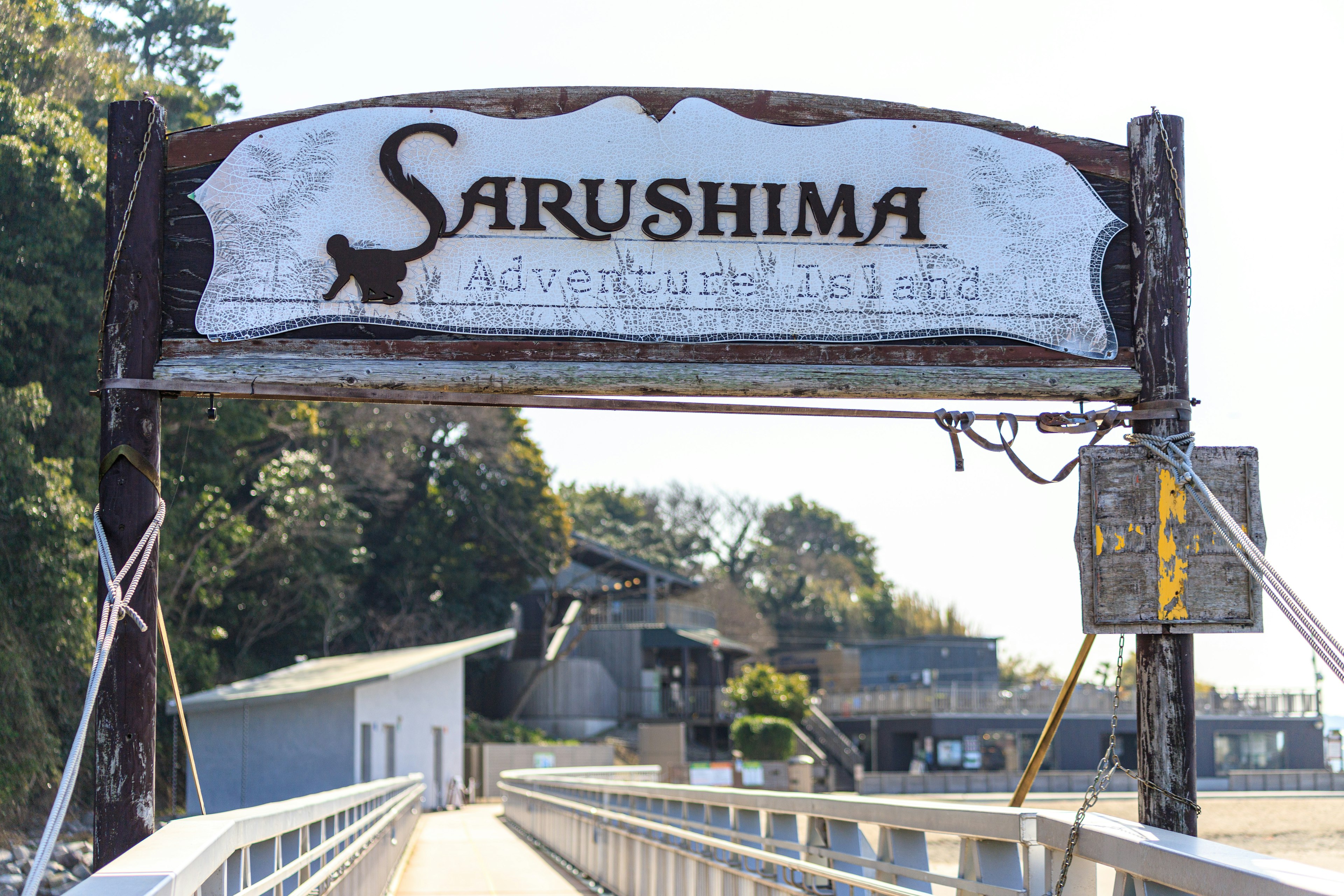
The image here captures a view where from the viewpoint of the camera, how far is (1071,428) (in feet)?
22.9

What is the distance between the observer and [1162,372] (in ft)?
22.6

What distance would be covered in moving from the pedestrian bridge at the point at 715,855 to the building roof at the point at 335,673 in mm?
9266

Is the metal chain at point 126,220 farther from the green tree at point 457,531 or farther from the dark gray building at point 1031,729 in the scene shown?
the dark gray building at point 1031,729

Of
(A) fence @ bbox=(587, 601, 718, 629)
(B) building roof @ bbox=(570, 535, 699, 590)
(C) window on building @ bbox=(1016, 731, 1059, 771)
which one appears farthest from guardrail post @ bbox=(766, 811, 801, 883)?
(B) building roof @ bbox=(570, 535, 699, 590)

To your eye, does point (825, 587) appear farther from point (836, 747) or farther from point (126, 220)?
point (126, 220)

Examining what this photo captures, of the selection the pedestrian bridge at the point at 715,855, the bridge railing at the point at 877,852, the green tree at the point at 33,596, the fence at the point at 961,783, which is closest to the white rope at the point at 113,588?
the pedestrian bridge at the point at 715,855

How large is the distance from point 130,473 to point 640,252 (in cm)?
267

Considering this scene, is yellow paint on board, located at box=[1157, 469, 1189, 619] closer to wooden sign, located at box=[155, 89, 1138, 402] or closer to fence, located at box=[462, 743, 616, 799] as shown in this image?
wooden sign, located at box=[155, 89, 1138, 402]

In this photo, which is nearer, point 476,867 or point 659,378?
point 659,378

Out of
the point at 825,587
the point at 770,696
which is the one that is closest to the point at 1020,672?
the point at 825,587

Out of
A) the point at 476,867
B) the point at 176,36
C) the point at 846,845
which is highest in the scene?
the point at 176,36

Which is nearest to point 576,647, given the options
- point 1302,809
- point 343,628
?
point 343,628

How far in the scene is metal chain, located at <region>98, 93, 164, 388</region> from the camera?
6.69 meters

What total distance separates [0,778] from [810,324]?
16.2m
